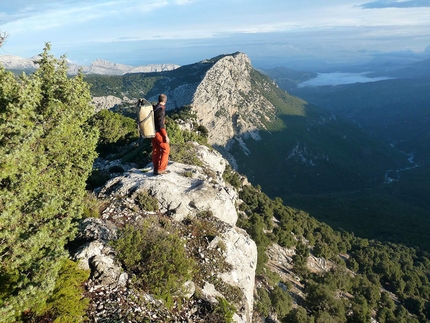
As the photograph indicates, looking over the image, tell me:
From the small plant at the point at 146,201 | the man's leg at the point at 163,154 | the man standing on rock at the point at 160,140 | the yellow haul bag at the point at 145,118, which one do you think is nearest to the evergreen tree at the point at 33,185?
the yellow haul bag at the point at 145,118

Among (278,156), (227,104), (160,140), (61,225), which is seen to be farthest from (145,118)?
(278,156)

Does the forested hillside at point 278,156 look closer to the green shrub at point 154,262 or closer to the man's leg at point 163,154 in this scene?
the man's leg at point 163,154

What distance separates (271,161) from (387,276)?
114m

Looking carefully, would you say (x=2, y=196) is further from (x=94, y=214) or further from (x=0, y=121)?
(x=94, y=214)

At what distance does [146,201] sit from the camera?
50.2 ft

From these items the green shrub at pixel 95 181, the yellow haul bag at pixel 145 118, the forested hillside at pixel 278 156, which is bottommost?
the forested hillside at pixel 278 156

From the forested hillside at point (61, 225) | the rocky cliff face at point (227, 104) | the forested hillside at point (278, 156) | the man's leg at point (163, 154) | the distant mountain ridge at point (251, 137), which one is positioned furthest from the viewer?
the rocky cliff face at point (227, 104)

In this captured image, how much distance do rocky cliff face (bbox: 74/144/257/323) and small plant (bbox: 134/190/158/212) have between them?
17 centimetres

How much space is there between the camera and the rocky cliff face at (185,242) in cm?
926

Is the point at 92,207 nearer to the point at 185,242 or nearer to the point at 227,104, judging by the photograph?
the point at 185,242

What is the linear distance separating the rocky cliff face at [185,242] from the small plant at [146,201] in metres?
0.17

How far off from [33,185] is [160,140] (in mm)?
7815

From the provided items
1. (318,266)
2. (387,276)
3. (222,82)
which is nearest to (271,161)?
(222,82)

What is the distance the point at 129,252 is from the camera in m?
10.6
